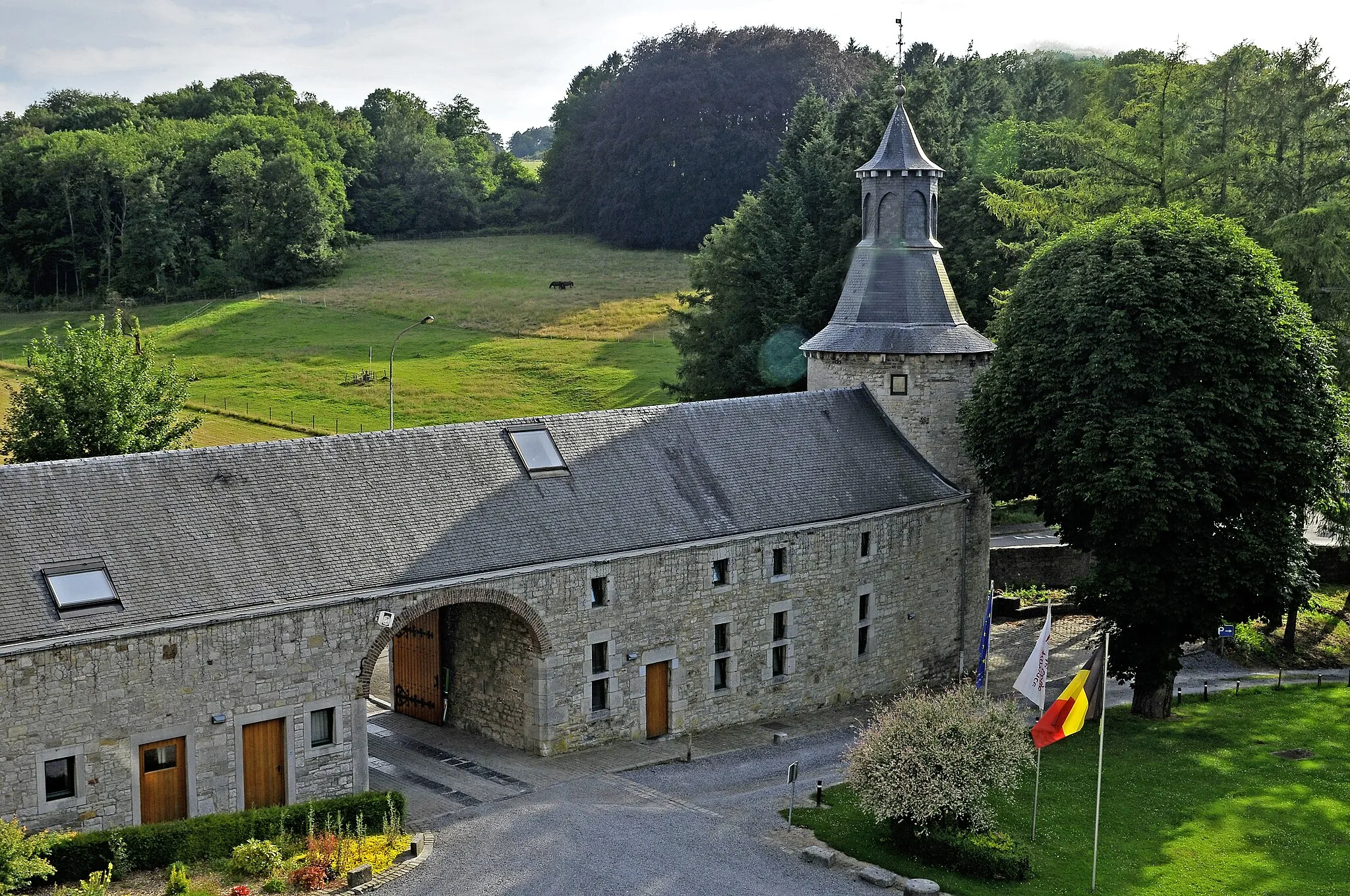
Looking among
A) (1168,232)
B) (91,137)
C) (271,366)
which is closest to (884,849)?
(1168,232)

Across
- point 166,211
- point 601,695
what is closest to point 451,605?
point 601,695

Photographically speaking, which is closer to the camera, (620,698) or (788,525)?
(620,698)

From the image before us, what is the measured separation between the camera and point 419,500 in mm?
29672

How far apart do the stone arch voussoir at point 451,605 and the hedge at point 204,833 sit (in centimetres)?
243

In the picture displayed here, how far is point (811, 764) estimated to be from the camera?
31.4 metres

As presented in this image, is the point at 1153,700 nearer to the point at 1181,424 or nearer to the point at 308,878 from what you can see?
the point at 1181,424

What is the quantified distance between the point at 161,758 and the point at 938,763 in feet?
46.3

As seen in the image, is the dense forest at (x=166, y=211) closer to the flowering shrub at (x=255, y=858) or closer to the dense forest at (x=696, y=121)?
the dense forest at (x=696, y=121)

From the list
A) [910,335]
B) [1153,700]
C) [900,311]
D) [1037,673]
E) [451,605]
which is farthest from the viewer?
[900,311]

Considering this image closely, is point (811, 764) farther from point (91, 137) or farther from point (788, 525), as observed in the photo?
point (91, 137)

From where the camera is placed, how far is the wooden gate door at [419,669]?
108 ft

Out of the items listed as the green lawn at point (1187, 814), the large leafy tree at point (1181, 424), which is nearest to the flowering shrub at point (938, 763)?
the green lawn at point (1187, 814)

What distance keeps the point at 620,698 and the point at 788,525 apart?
6110 millimetres

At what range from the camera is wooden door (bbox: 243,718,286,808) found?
2602 centimetres
